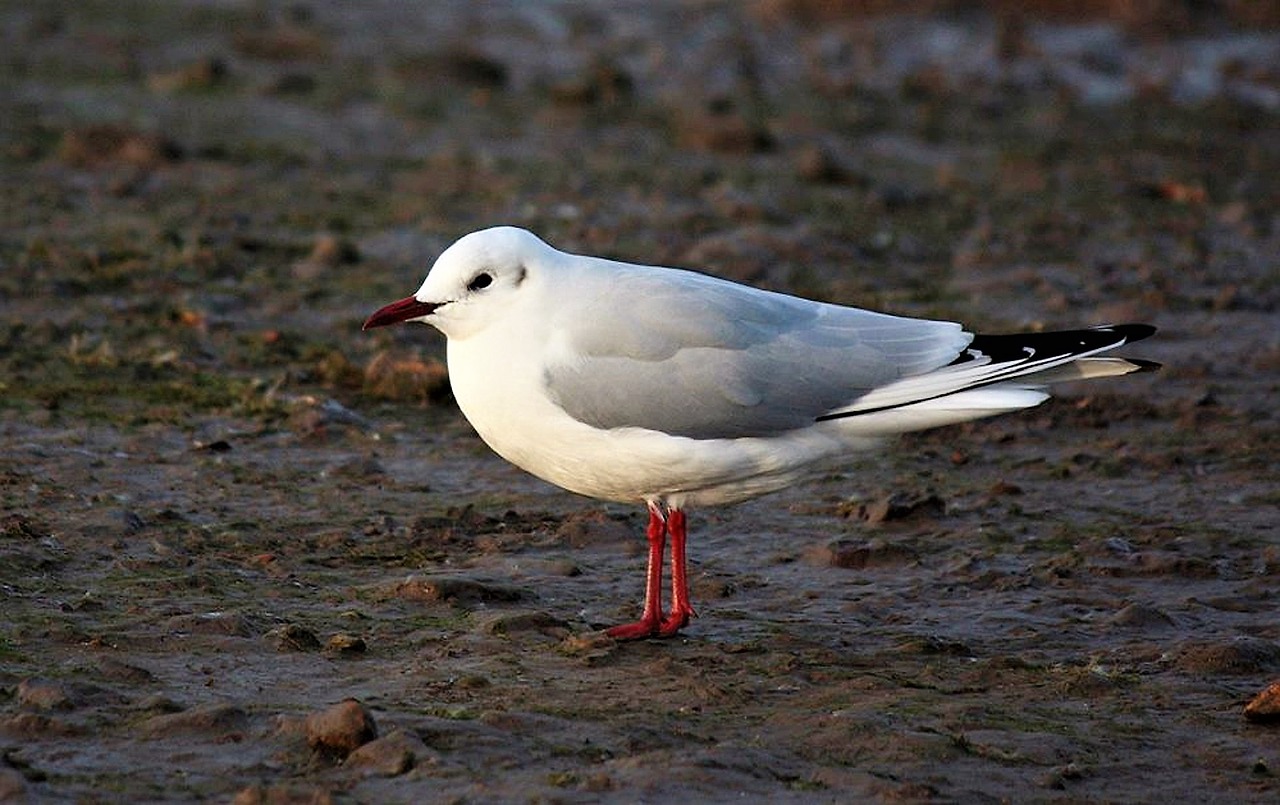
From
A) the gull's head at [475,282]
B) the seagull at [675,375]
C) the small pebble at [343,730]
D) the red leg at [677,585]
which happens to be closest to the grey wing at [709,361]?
the seagull at [675,375]

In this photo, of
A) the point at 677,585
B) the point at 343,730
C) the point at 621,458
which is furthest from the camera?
the point at 677,585

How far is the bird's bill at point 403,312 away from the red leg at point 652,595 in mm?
920

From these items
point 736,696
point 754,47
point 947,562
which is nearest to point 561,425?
point 736,696

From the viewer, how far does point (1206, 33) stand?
628 inches

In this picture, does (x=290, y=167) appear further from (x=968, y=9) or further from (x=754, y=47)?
(x=968, y=9)

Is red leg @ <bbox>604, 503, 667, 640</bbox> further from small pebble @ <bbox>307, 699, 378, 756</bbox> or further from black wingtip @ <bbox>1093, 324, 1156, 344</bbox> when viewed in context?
black wingtip @ <bbox>1093, 324, 1156, 344</bbox>

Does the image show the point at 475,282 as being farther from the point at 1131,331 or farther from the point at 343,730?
the point at 1131,331

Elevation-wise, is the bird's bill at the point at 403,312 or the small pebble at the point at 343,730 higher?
the bird's bill at the point at 403,312

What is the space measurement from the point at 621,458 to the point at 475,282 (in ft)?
2.35

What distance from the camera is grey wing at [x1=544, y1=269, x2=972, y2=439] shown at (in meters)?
6.05

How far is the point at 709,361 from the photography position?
241 inches

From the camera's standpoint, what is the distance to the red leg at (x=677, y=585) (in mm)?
6086

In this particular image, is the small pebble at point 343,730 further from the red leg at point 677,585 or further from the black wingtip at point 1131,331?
the black wingtip at point 1131,331

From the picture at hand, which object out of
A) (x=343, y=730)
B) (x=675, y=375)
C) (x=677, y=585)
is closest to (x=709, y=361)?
(x=675, y=375)
